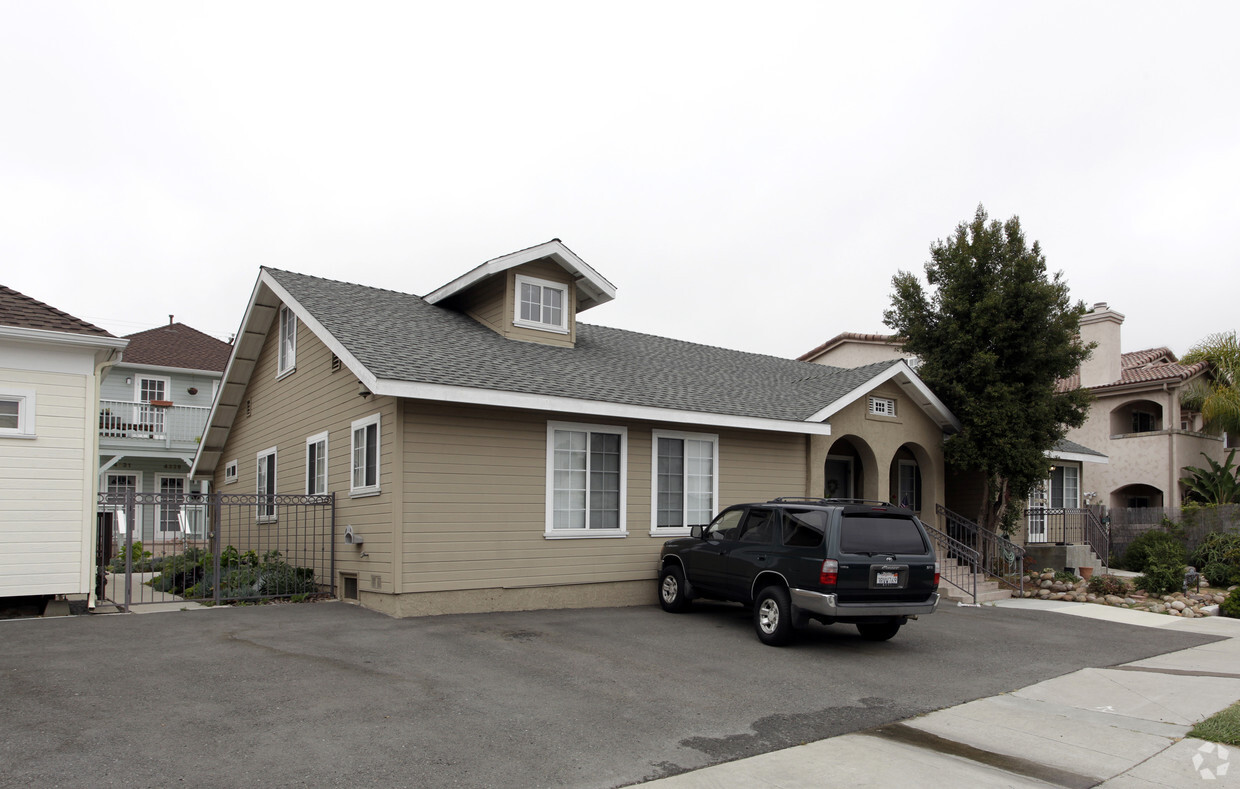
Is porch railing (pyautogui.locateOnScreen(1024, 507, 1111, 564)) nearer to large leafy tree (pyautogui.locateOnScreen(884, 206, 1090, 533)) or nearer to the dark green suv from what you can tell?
large leafy tree (pyautogui.locateOnScreen(884, 206, 1090, 533))

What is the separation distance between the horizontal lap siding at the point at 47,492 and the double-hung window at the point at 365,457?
356cm

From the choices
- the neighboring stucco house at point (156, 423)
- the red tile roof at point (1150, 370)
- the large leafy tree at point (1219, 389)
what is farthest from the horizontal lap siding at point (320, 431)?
the large leafy tree at point (1219, 389)

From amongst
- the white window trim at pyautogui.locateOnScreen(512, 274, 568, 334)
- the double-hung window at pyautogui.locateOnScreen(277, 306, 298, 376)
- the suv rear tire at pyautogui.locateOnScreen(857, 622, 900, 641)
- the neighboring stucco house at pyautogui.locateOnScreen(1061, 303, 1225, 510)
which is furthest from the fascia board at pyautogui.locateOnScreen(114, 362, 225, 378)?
the neighboring stucco house at pyautogui.locateOnScreen(1061, 303, 1225, 510)

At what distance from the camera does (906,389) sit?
18.1 metres

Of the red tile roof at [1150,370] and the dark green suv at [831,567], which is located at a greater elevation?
the red tile roof at [1150,370]

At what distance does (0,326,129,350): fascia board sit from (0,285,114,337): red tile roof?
8 centimetres

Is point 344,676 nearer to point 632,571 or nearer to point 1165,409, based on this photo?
point 632,571

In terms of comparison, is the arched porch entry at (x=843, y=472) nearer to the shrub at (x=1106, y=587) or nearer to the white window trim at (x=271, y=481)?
the shrub at (x=1106, y=587)

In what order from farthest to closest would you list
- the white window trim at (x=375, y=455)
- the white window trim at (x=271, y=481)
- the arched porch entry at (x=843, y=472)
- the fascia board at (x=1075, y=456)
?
the fascia board at (x=1075, y=456) → the arched porch entry at (x=843, y=472) → the white window trim at (x=271, y=481) → the white window trim at (x=375, y=455)

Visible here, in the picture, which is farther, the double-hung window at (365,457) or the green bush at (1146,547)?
the green bush at (1146,547)

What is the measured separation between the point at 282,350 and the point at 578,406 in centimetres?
752

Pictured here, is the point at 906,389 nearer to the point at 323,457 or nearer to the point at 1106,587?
the point at 1106,587

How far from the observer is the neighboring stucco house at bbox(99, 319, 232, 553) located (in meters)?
27.2

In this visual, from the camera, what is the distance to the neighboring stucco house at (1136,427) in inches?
1106
